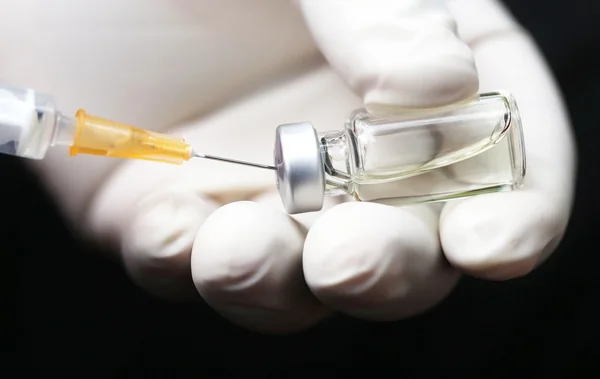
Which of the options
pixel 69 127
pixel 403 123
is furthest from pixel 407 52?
pixel 69 127

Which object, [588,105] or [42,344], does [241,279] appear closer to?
[42,344]

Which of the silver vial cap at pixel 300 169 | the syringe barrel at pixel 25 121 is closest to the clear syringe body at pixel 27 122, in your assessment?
the syringe barrel at pixel 25 121

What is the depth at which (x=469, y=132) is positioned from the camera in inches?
13.3

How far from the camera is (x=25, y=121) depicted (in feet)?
0.94

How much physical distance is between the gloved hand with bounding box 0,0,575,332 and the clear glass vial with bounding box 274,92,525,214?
0.02m

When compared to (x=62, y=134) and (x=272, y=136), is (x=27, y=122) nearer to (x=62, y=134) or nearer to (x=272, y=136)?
(x=62, y=134)

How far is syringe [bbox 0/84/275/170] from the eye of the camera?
0.29 m

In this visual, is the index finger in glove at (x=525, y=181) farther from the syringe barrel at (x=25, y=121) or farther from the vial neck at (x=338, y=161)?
the syringe barrel at (x=25, y=121)

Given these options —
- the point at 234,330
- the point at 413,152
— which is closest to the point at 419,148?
the point at 413,152

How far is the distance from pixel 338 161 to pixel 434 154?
0.17 feet

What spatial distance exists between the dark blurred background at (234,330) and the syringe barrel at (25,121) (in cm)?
6

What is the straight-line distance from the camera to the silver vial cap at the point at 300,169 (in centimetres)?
30

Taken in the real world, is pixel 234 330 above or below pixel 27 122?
below

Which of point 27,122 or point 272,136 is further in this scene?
point 272,136
